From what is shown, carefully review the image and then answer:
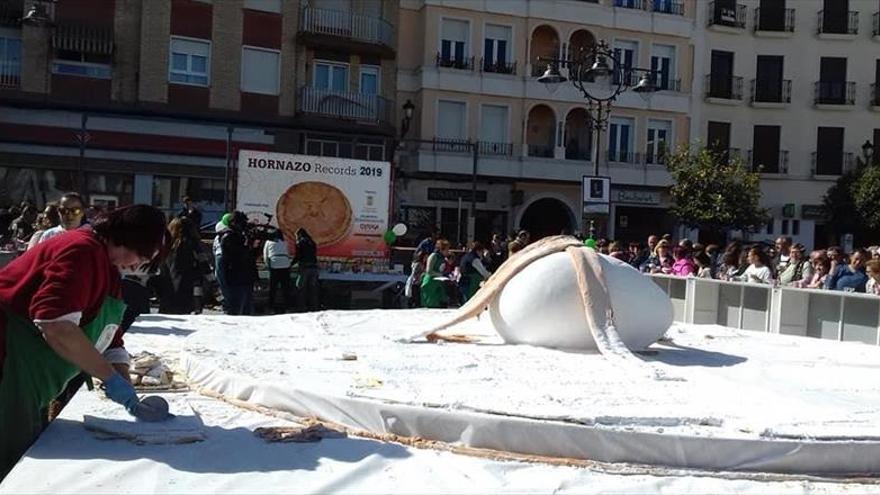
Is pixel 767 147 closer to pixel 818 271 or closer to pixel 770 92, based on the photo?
pixel 770 92

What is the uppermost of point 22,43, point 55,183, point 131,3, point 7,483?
point 131,3

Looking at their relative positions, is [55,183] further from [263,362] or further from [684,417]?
[684,417]

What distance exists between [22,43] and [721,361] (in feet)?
79.1

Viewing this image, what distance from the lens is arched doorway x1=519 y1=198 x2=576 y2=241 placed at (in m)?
31.3

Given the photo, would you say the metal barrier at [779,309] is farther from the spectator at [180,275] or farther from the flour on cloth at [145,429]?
the flour on cloth at [145,429]

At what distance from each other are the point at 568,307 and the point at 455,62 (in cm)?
2474

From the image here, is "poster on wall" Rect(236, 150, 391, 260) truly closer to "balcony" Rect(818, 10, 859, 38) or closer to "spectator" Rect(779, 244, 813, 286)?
"spectator" Rect(779, 244, 813, 286)

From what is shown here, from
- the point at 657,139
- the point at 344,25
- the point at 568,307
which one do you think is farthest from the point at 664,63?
the point at 568,307

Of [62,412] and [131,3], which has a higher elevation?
[131,3]

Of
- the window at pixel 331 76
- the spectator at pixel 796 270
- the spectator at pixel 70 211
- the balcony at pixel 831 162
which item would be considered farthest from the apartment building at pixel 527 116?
the spectator at pixel 70 211

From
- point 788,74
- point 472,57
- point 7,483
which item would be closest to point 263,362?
point 7,483

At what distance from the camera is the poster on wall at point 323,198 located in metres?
15.7

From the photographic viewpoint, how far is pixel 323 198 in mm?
16312

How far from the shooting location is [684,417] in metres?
3.84
